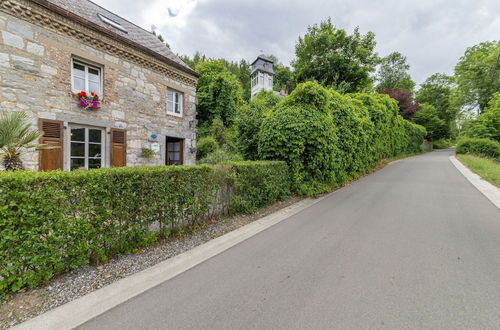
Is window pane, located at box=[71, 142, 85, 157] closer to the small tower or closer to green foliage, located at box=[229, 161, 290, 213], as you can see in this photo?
green foliage, located at box=[229, 161, 290, 213]

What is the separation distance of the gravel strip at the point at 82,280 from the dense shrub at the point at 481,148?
85.8 ft

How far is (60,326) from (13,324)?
388 mm

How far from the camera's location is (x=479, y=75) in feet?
83.9

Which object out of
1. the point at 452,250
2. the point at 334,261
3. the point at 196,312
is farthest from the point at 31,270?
the point at 452,250

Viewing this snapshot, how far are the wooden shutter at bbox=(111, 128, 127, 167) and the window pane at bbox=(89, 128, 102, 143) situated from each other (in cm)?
36

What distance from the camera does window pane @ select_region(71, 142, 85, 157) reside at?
239 inches

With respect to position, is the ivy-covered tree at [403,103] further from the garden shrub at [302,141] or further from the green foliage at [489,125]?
the garden shrub at [302,141]

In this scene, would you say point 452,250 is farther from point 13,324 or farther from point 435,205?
point 13,324

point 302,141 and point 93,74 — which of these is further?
point 93,74

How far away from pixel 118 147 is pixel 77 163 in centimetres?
123

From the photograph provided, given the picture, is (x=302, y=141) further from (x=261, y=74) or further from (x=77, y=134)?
(x=261, y=74)

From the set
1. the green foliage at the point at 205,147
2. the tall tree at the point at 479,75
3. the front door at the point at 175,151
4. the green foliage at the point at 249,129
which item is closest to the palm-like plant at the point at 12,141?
the green foliage at the point at 249,129

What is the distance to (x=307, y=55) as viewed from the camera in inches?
679

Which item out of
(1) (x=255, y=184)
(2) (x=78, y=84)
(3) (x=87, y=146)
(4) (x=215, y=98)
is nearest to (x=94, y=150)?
(3) (x=87, y=146)
